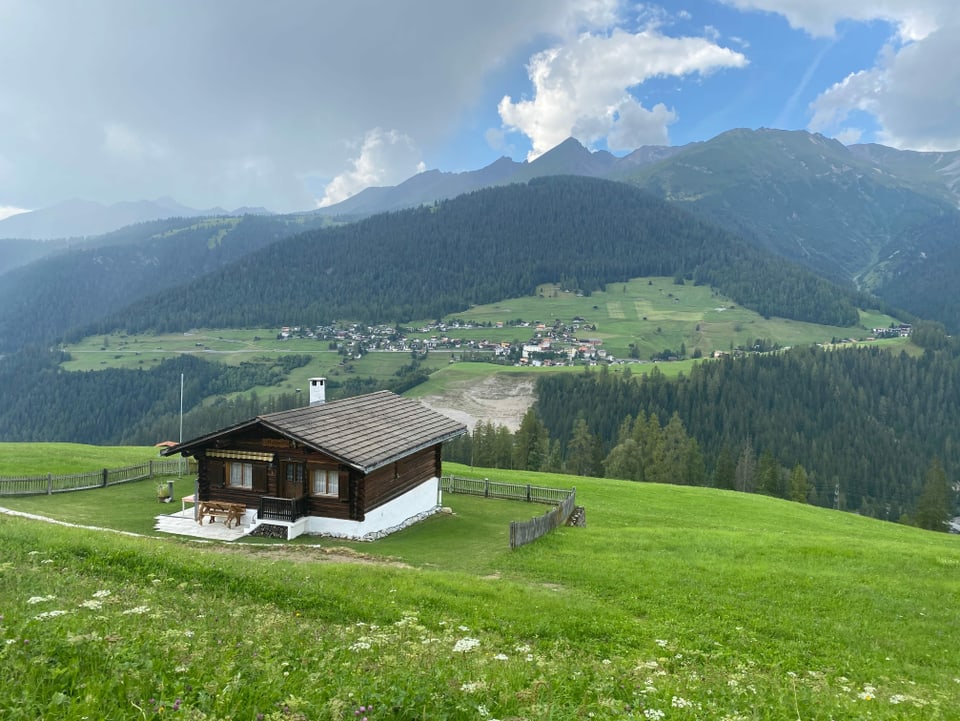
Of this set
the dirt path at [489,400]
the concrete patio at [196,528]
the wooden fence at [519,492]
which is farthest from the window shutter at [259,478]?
the dirt path at [489,400]

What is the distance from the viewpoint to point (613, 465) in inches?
3489

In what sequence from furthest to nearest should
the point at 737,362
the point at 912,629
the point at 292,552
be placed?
the point at 737,362
the point at 292,552
the point at 912,629

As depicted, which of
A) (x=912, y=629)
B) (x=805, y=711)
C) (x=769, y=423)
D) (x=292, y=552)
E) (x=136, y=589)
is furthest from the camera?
(x=769, y=423)

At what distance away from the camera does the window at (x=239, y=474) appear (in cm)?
2748

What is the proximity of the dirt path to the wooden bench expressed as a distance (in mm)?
129702

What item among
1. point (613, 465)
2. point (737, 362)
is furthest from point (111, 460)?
point (737, 362)

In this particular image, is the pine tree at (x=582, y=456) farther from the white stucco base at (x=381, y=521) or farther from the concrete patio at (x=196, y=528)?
the concrete patio at (x=196, y=528)

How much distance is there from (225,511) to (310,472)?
426cm

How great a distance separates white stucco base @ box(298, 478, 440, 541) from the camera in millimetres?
25875

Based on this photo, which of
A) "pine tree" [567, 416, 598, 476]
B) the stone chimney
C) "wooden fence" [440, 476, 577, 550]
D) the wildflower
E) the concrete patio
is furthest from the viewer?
"pine tree" [567, 416, 598, 476]

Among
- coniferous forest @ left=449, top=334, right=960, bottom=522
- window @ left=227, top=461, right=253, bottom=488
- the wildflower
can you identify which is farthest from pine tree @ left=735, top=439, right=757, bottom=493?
the wildflower

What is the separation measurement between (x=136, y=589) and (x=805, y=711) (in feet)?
40.8

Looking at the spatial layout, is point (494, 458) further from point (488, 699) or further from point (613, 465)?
point (488, 699)

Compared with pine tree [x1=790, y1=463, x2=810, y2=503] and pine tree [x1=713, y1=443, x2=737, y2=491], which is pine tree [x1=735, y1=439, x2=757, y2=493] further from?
pine tree [x1=713, y1=443, x2=737, y2=491]
